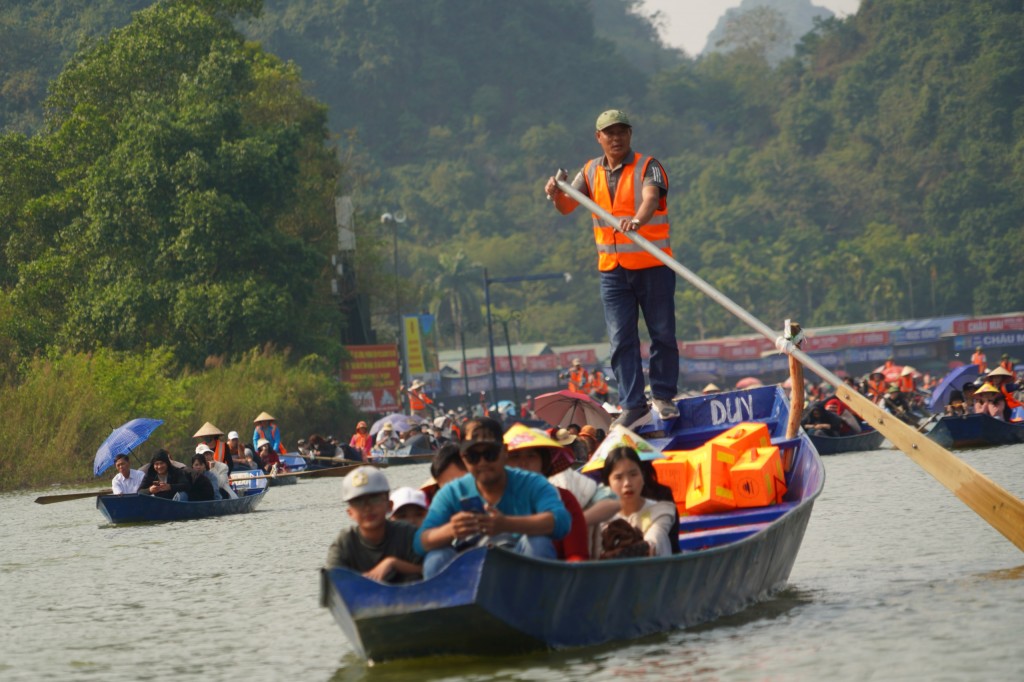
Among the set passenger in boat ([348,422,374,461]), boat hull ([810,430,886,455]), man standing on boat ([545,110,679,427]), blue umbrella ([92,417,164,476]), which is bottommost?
boat hull ([810,430,886,455])

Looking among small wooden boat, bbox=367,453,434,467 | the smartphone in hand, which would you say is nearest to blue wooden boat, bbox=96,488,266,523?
the smartphone in hand

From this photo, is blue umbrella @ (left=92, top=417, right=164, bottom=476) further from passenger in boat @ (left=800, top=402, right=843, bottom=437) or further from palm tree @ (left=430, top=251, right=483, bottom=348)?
palm tree @ (left=430, top=251, right=483, bottom=348)

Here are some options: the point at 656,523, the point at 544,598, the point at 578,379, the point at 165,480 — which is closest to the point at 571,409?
the point at 165,480

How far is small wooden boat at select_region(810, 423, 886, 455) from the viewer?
3444 cm

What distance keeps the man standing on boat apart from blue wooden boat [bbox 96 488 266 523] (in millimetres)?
12088

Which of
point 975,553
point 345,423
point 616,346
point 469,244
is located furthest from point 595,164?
point 469,244

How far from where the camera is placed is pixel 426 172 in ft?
548

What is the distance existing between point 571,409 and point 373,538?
13.8m

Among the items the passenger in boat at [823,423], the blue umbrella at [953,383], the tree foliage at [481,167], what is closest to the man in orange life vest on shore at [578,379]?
the passenger in boat at [823,423]

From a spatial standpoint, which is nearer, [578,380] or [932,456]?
[932,456]

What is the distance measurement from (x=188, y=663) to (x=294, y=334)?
1773 inches

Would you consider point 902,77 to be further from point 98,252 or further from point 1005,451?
point 1005,451

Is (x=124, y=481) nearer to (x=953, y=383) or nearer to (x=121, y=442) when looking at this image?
(x=121, y=442)

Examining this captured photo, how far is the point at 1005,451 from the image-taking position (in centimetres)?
3036
